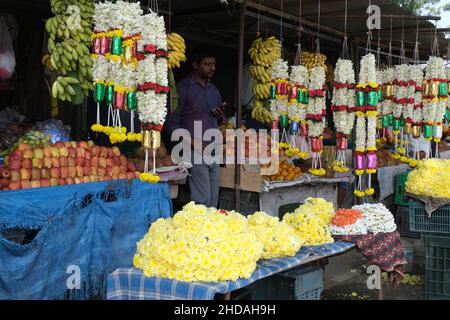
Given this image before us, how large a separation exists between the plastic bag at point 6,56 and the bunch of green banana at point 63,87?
1.57 m

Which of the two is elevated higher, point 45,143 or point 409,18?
point 409,18

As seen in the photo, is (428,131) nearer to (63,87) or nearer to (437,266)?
(437,266)

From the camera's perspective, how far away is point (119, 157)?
4.90 metres

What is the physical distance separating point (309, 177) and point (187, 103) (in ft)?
6.78

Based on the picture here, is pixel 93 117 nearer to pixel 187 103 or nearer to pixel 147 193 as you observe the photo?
pixel 187 103

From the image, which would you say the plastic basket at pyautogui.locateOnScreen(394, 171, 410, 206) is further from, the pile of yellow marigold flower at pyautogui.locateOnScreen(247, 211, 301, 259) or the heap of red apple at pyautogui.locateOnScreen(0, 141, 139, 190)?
the pile of yellow marigold flower at pyautogui.locateOnScreen(247, 211, 301, 259)

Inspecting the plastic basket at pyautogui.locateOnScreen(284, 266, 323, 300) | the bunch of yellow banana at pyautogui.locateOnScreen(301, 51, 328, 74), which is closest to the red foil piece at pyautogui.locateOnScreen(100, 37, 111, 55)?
the plastic basket at pyautogui.locateOnScreen(284, 266, 323, 300)

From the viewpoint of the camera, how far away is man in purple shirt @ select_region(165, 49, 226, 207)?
5527 mm

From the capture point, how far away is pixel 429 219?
4.66 metres

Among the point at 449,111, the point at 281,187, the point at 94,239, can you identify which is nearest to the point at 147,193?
the point at 94,239

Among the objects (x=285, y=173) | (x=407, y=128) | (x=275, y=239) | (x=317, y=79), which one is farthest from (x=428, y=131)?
(x=275, y=239)

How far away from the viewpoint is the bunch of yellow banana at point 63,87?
3.95 m

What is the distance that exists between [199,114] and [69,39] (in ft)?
6.39

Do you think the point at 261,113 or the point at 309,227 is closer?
the point at 309,227
